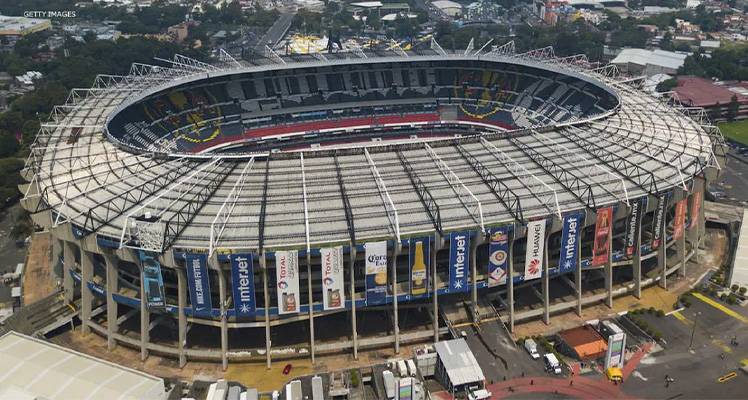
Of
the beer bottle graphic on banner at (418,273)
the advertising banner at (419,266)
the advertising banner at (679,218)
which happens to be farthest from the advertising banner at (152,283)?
the advertising banner at (679,218)

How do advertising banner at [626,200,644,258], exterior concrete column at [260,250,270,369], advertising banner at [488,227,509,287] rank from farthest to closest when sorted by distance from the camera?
advertising banner at [626,200,644,258]
advertising banner at [488,227,509,287]
exterior concrete column at [260,250,270,369]

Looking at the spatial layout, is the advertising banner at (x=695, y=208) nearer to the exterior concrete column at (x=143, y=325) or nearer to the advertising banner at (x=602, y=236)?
the advertising banner at (x=602, y=236)

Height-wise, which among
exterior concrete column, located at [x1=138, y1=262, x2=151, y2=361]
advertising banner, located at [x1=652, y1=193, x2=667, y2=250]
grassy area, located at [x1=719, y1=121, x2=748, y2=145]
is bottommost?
grassy area, located at [x1=719, y1=121, x2=748, y2=145]

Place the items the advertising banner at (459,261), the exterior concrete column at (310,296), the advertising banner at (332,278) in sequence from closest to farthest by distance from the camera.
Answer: the advertising banner at (332,278) → the exterior concrete column at (310,296) → the advertising banner at (459,261)

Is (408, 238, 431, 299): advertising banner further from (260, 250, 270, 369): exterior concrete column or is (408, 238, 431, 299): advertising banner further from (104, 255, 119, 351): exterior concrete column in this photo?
(104, 255, 119, 351): exterior concrete column

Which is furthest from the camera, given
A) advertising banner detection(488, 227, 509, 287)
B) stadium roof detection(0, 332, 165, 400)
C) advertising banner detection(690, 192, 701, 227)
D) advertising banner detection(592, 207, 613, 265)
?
advertising banner detection(690, 192, 701, 227)

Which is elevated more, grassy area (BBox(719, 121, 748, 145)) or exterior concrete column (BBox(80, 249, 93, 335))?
exterior concrete column (BBox(80, 249, 93, 335))

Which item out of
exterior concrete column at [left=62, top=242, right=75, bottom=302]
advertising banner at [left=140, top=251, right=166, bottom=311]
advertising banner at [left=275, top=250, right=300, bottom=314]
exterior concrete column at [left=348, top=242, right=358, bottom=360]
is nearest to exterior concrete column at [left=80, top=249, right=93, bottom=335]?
exterior concrete column at [left=62, top=242, right=75, bottom=302]
